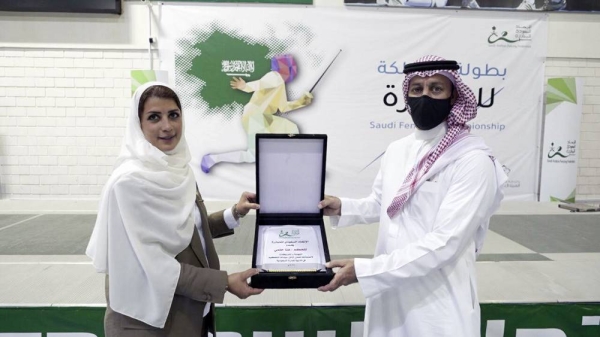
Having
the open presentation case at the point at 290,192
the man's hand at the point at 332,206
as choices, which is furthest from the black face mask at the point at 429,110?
the man's hand at the point at 332,206

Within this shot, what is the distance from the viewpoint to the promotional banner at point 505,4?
19.2 feet

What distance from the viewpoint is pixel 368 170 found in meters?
6.15

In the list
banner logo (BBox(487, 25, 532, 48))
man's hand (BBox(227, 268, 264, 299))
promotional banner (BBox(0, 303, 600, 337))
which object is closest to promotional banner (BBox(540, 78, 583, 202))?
banner logo (BBox(487, 25, 532, 48))

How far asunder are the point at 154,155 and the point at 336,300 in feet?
4.47

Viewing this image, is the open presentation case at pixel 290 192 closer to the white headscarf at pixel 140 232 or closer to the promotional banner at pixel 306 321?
the white headscarf at pixel 140 232

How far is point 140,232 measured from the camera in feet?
3.94

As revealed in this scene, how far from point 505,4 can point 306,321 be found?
19.9ft

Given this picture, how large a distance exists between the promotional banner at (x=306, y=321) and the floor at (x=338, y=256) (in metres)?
0.05

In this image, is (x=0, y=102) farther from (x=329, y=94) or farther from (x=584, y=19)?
(x=584, y=19)

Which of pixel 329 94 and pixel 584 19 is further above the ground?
pixel 584 19

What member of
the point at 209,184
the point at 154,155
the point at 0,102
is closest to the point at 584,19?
the point at 209,184

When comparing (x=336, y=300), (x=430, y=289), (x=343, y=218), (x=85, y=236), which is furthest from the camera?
(x=85, y=236)

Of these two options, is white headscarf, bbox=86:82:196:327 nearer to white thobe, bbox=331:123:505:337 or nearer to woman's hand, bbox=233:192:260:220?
woman's hand, bbox=233:192:260:220

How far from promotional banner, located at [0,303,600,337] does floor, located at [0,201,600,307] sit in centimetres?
5
